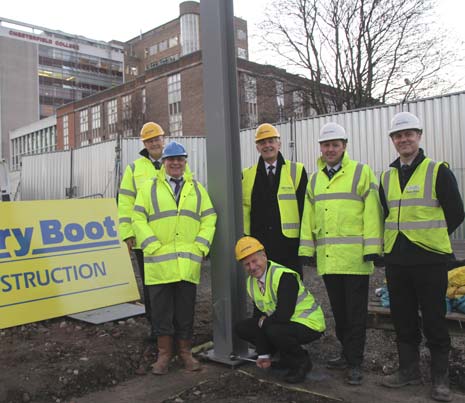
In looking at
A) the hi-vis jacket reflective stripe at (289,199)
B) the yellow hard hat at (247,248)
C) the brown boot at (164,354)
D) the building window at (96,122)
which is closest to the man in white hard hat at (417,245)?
the hi-vis jacket reflective stripe at (289,199)

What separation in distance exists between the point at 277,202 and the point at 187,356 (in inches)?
64.8

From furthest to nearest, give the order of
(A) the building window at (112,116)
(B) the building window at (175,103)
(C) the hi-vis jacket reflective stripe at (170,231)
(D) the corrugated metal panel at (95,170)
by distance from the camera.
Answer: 1. (A) the building window at (112,116)
2. (B) the building window at (175,103)
3. (D) the corrugated metal panel at (95,170)
4. (C) the hi-vis jacket reflective stripe at (170,231)

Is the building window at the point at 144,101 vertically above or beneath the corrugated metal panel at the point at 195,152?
above

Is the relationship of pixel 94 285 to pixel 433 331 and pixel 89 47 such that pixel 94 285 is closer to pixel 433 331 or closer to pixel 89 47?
pixel 433 331

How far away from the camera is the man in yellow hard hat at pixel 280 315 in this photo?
12.8 feet

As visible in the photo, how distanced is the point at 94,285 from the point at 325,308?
3037mm

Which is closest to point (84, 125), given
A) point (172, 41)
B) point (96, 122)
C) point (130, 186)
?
point (96, 122)

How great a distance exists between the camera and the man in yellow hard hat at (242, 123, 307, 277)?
4320 mm

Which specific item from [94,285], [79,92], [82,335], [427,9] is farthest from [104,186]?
[79,92]

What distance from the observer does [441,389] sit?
3559 mm

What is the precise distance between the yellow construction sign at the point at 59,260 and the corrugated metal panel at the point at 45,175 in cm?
1227

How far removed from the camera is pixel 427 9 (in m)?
21.4

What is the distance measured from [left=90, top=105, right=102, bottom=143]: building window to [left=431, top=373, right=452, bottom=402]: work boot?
5840 cm

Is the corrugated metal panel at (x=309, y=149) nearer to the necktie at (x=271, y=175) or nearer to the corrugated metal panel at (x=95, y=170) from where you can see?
the corrugated metal panel at (x=95, y=170)
